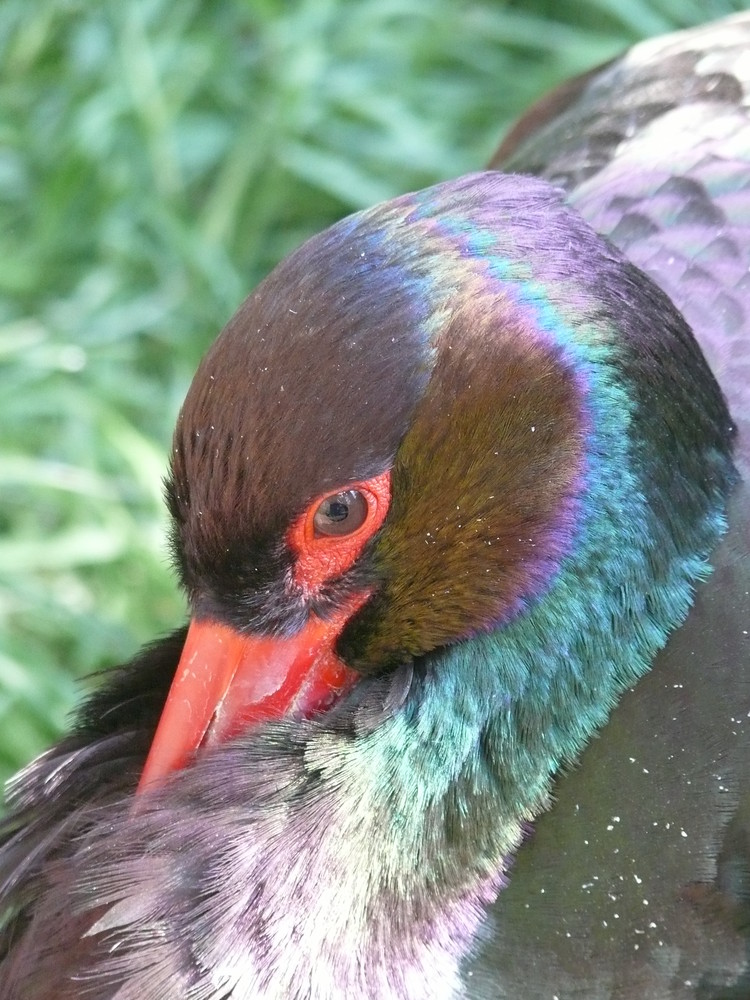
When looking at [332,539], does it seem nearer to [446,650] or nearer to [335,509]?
[335,509]

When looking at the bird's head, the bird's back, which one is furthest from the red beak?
the bird's back

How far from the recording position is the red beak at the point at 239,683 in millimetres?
1077

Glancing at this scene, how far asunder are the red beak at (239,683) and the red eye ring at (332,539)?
0.14 ft

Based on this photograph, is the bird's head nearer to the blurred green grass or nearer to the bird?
the bird

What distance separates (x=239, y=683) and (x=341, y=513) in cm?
20

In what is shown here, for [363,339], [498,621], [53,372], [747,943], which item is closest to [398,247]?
[363,339]

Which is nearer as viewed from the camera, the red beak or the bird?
the bird

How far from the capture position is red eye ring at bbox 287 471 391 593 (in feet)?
3.23

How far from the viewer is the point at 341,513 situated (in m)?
0.99

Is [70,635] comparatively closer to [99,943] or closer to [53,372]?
[53,372]

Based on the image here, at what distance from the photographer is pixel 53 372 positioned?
2.33 m

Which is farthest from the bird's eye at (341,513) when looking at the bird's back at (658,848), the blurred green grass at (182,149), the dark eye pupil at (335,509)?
the blurred green grass at (182,149)

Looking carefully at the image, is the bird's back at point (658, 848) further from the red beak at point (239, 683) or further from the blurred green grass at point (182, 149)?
the blurred green grass at point (182, 149)

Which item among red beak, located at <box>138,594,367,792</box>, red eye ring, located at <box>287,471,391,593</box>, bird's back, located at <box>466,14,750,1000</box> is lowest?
bird's back, located at <box>466,14,750,1000</box>
